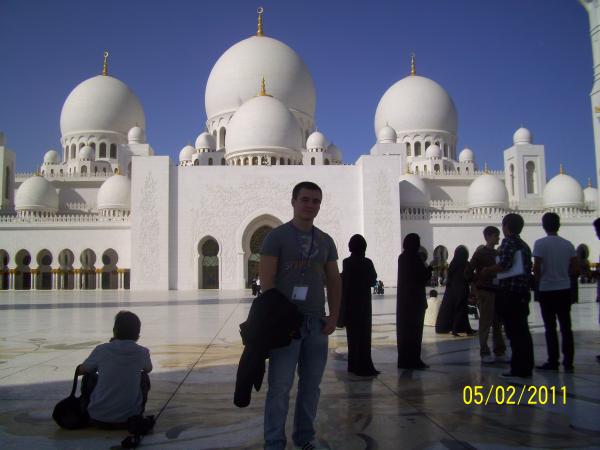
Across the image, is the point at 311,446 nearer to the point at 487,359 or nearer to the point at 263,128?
the point at 487,359

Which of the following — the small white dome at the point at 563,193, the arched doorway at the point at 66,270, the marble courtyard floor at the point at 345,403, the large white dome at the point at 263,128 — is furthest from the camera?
→ the small white dome at the point at 563,193

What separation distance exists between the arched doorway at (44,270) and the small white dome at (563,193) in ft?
79.6

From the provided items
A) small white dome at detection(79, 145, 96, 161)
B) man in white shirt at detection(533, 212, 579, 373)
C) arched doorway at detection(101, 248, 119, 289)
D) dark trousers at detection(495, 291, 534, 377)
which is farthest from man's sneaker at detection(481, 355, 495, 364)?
small white dome at detection(79, 145, 96, 161)

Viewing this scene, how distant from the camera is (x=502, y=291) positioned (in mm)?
4012

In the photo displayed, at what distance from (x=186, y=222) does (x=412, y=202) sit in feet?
33.8

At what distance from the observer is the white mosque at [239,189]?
2270 centimetres

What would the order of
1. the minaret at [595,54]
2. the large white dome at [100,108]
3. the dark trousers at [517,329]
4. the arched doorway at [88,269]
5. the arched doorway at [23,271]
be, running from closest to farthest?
the dark trousers at [517,329]
the minaret at [595,54]
the arched doorway at [88,269]
the arched doorway at [23,271]
the large white dome at [100,108]

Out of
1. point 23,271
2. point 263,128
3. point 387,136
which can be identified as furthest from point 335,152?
point 23,271

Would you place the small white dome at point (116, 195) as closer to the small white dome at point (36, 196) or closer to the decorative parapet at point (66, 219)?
the decorative parapet at point (66, 219)

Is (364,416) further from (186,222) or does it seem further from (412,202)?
(412,202)

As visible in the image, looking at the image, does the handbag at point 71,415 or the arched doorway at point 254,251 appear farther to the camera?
the arched doorway at point 254,251

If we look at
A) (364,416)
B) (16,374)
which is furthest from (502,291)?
(16,374)

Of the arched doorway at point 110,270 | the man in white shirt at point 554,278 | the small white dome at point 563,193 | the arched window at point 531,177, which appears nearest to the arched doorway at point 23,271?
the arched doorway at point 110,270

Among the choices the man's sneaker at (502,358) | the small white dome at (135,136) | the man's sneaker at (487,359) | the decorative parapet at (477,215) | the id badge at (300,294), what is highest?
the small white dome at (135,136)
